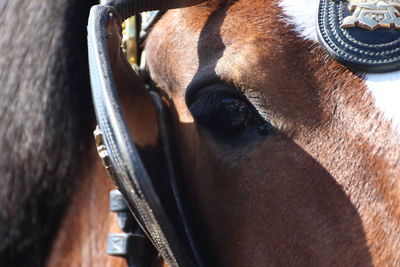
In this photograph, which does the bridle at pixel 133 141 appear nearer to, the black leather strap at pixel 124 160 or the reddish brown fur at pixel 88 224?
the black leather strap at pixel 124 160

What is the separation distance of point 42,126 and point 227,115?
51cm

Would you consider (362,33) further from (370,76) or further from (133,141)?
(133,141)

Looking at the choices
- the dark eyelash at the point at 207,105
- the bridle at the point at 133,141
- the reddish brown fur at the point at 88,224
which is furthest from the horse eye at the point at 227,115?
the reddish brown fur at the point at 88,224

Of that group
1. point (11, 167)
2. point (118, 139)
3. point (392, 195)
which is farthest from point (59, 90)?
point (392, 195)

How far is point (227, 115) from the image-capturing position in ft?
3.80

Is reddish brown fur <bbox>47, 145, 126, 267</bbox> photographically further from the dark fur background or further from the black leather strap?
the black leather strap

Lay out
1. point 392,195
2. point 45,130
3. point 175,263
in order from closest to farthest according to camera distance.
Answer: point 392,195 < point 175,263 < point 45,130

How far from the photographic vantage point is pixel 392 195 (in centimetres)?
97

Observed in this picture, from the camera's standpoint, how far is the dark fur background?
1.46 metres

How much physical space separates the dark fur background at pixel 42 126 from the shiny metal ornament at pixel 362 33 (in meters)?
0.62

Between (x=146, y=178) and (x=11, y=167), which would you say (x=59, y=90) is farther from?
(x=146, y=178)

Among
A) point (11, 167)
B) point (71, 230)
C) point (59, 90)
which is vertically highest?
point (59, 90)

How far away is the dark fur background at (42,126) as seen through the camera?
146 cm

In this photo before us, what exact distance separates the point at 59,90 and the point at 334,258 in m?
0.75
